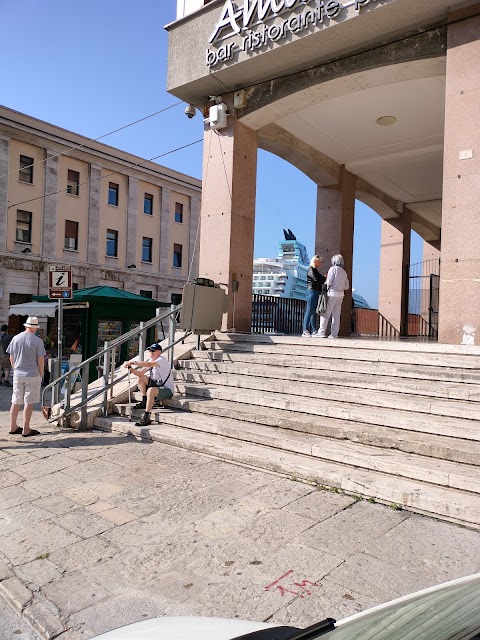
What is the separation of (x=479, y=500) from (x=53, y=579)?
319cm

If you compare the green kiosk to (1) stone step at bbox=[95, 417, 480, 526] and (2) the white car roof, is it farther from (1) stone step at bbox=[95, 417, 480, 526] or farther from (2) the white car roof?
(2) the white car roof

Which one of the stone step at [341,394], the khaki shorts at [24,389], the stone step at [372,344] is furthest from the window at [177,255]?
the khaki shorts at [24,389]

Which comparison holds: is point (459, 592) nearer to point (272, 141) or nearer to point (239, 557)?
point (239, 557)

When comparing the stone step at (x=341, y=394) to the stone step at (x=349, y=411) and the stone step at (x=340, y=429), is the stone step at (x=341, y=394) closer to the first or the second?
the stone step at (x=349, y=411)

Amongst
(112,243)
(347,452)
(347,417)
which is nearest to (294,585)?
(347,452)

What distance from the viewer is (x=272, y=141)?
1159cm

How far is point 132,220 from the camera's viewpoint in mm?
34594

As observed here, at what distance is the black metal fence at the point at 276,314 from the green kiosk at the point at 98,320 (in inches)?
104

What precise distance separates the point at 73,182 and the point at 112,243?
4.80m

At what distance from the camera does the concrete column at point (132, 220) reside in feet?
113

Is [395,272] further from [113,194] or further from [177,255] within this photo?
[177,255]

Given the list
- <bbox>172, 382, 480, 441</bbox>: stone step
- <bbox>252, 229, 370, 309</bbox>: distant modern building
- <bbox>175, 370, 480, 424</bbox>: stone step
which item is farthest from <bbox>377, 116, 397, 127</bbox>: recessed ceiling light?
<bbox>252, 229, 370, 309</bbox>: distant modern building

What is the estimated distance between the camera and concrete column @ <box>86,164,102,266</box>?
31703 mm

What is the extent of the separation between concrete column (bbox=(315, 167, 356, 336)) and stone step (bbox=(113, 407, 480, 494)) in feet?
26.7
